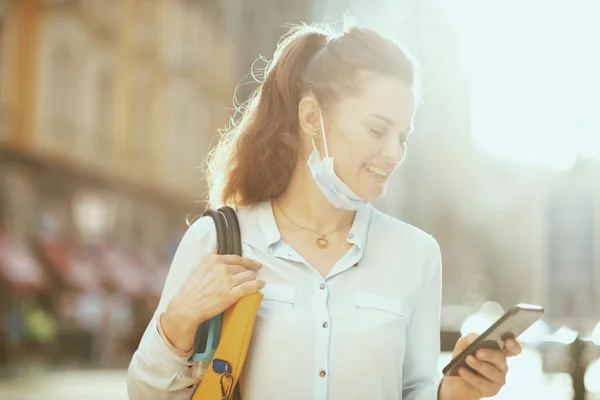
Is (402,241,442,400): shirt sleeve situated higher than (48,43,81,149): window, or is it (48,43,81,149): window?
(48,43,81,149): window

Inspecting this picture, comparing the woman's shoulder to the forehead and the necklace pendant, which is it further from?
the forehead

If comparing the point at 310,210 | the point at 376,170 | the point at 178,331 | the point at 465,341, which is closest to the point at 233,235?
the point at 310,210

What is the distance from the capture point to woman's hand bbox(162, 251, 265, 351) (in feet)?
10.2

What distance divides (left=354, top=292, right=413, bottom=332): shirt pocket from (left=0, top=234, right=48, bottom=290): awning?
21654mm

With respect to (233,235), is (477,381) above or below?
below

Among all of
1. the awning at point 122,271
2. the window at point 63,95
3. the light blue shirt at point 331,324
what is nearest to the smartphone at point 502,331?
the light blue shirt at point 331,324

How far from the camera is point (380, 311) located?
3.29 meters

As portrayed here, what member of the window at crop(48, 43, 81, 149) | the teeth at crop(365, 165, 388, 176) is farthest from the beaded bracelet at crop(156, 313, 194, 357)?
the window at crop(48, 43, 81, 149)

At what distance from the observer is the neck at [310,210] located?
346cm

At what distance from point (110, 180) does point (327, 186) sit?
28195mm

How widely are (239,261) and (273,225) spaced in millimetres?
250

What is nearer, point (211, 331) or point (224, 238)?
point (211, 331)

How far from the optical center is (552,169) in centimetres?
7188

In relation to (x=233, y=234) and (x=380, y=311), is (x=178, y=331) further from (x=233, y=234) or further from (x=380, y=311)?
(x=380, y=311)
